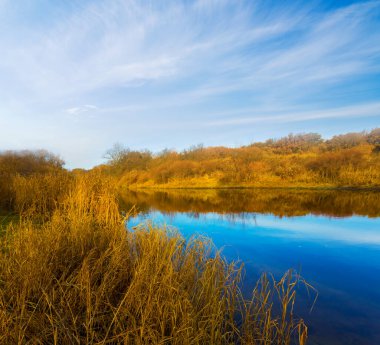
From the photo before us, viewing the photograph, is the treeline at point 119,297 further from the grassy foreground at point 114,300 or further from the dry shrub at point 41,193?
the dry shrub at point 41,193

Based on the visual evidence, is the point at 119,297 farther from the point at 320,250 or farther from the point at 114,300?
the point at 320,250

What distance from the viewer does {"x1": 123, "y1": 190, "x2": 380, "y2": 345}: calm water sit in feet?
→ 16.1

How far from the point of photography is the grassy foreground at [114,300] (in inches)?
116

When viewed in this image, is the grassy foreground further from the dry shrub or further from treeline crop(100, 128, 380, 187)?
treeline crop(100, 128, 380, 187)

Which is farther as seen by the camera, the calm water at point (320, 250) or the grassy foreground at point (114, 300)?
the calm water at point (320, 250)

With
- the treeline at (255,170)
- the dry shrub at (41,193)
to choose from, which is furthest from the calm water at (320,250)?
the treeline at (255,170)

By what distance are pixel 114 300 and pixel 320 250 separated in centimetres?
741

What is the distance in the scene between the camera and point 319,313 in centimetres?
508

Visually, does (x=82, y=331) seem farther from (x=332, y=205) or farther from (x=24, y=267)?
(x=332, y=205)

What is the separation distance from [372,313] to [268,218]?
9865mm

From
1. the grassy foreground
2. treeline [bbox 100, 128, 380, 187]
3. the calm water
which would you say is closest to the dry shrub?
the calm water

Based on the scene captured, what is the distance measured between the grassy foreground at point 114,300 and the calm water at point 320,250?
938mm

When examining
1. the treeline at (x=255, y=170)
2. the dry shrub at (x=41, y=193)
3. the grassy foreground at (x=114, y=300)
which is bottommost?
the grassy foreground at (x=114, y=300)

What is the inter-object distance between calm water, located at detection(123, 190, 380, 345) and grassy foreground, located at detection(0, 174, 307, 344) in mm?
938
